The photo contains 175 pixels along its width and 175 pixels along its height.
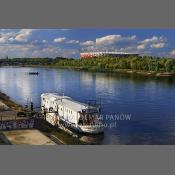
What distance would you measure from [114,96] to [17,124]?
2260mm

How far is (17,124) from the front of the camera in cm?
993

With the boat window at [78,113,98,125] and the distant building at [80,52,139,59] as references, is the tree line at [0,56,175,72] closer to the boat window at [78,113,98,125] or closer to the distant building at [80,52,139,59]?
the distant building at [80,52,139,59]

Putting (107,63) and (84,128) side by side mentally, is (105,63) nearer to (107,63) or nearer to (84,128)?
(107,63)

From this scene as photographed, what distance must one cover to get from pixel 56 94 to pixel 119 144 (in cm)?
200

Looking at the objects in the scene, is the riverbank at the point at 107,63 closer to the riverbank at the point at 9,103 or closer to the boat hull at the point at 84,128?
the riverbank at the point at 9,103

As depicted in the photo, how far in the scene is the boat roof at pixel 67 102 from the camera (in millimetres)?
10352

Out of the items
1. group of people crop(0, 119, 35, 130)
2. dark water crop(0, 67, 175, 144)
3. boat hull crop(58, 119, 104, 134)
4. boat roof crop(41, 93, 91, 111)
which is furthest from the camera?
boat roof crop(41, 93, 91, 111)

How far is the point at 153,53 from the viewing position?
33.7 ft

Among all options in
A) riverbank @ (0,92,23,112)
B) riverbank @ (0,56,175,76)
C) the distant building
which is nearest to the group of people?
riverbank @ (0,92,23,112)

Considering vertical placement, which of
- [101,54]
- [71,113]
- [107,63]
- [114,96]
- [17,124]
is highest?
[101,54]

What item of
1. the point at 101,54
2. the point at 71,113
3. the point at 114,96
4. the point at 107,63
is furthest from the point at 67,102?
the point at 107,63

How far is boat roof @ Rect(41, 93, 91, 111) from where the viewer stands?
10.4 metres

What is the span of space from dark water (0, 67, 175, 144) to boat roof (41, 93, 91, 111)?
0.38 feet

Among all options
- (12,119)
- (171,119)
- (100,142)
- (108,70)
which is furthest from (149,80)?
(12,119)
